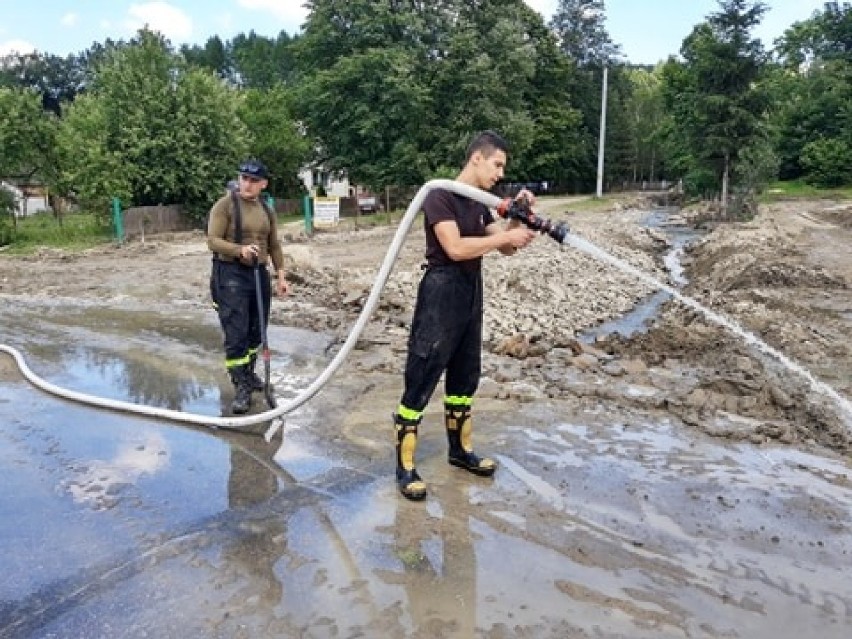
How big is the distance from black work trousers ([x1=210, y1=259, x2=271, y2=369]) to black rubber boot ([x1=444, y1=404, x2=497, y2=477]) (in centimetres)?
209

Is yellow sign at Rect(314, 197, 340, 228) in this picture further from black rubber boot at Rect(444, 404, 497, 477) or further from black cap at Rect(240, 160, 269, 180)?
black rubber boot at Rect(444, 404, 497, 477)

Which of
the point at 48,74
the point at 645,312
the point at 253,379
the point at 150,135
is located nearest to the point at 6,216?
the point at 150,135

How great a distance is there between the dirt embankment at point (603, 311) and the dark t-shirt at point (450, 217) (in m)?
2.52

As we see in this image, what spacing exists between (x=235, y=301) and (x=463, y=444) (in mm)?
2342

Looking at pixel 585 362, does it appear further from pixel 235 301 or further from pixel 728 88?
pixel 728 88

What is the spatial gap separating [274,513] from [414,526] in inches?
33.2

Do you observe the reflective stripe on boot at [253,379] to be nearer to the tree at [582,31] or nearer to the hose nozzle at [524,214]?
the hose nozzle at [524,214]

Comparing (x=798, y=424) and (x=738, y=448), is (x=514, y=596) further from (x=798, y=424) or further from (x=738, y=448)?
(x=798, y=424)

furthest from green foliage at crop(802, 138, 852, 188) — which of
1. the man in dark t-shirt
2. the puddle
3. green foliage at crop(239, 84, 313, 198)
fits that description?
the man in dark t-shirt

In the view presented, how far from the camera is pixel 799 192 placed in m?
52.8

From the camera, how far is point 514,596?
349cm

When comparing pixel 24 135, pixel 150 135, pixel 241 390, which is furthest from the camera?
pixel 24 135

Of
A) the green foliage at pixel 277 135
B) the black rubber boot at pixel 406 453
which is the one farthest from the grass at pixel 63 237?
the black rubber boot at pixel 406 453

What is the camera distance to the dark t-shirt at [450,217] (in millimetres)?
4273
